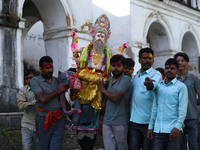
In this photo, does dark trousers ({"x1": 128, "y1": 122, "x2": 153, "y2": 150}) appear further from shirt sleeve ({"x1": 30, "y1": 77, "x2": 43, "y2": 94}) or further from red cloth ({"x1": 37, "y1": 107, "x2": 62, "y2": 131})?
shirt sleeve ({"x1": 30, "y1": 77, "x2": 43, "y2": 94})

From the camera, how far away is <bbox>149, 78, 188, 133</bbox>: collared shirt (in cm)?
382

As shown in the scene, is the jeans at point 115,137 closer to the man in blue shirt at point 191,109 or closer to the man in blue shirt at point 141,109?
the man in blue shirt at point 141,109

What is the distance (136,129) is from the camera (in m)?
4.23

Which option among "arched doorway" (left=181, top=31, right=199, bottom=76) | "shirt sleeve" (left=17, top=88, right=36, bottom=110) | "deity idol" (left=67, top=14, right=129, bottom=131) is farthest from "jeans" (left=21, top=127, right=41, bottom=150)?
"arched doorway" (left=181, top=31, right=199, bottom=76)

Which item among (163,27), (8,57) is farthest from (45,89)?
(163,27)

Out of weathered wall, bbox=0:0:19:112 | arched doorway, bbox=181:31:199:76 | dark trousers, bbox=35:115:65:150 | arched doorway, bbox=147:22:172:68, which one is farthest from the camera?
arched doorway, bbox=181:31:199:76

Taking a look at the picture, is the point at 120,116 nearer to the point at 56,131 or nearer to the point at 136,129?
the point at 136,129

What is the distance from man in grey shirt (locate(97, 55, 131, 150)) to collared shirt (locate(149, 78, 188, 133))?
425mm

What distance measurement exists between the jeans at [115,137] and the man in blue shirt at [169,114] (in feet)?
1.18

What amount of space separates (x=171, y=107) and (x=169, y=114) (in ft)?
0.31

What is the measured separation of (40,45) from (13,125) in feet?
26.6

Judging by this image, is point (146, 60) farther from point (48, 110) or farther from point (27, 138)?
point (27, 138)

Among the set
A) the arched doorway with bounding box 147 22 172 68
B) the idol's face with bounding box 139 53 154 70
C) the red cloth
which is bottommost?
the red cloth

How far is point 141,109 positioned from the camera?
4.18m
